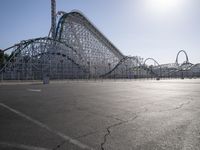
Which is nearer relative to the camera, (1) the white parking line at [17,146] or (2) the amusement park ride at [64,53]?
(1) the white parking line at [17,146]

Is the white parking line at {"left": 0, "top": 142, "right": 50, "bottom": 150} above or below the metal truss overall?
below

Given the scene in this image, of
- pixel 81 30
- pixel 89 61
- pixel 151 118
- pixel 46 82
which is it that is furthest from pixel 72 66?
pixel 151 118

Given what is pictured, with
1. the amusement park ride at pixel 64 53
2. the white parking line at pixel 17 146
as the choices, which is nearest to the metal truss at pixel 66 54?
the amusement park ride at pixel 64 53

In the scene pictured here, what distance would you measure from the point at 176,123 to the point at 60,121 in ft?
11.2

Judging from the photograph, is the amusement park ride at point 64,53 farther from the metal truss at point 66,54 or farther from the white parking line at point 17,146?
the white parking line at point 17,146

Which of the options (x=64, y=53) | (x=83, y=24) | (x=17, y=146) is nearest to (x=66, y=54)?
(x=64, y=53)

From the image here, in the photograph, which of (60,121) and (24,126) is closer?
(24,126)

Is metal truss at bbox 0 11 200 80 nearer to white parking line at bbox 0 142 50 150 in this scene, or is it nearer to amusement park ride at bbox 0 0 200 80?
amusement park ride at bbox 0 0 200 80

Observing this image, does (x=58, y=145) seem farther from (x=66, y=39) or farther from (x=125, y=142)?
(x=66, y=39)

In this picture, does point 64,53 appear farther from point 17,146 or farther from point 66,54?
point 17,146

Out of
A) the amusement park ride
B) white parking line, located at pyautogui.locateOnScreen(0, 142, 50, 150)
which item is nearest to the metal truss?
the amusement park ride

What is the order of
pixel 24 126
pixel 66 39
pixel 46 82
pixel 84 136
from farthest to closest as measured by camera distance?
pixel 66 39 < pixel 46 82 < pixel 24 126 < pixel 84 136

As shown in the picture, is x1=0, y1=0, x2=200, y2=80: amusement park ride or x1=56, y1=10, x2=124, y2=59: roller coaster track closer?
x1=0, y1=0, x2=200, y2=80: amusement park ride

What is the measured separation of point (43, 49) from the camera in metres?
75.7
